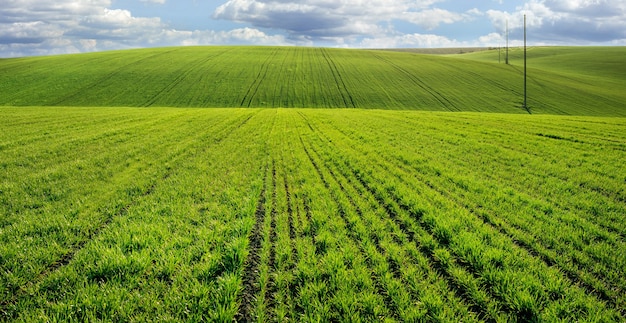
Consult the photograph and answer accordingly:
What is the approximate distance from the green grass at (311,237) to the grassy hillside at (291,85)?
41059mm

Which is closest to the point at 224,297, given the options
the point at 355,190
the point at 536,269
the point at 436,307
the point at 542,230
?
the point at 436,307

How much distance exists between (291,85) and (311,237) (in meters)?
57.9

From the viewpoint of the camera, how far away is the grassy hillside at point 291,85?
169ft

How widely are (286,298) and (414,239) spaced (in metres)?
3.07

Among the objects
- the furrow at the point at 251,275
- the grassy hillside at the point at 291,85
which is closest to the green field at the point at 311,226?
the furrow at the point at 251,275

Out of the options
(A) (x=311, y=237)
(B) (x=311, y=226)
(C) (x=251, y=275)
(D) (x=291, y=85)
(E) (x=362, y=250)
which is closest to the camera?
(C) (x=251, y=275)

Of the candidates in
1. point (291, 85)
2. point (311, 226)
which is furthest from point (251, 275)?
point (291, 85)

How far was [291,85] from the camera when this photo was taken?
61406 millimetres

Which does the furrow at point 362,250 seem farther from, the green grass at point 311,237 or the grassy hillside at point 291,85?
the grassy hillside at point 291,85

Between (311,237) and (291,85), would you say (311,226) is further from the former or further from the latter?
(291,85)

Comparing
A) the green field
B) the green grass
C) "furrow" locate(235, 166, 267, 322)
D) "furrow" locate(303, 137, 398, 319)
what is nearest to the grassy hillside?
the green field

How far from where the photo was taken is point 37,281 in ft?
15.6

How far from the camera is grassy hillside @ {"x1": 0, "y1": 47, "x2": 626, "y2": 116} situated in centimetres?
5162

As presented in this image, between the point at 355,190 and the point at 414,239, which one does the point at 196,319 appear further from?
the point at 355,190
